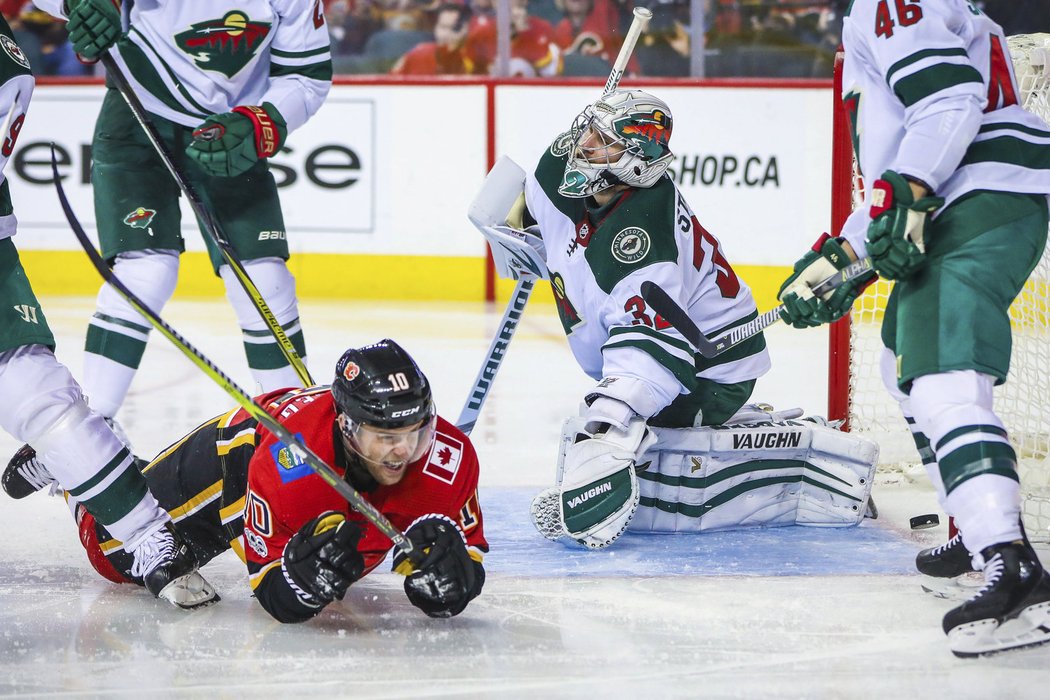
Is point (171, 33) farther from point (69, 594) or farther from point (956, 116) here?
point (956, 116)

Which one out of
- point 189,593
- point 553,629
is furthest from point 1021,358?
point 189,593

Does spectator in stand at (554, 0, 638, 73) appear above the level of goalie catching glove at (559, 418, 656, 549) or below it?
above

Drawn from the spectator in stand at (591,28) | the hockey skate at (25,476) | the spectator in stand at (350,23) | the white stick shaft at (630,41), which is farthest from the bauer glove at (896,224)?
the spectator in stand at (350,23)

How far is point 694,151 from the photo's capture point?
645 cm

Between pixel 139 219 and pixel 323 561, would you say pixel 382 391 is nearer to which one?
pixel 323 561

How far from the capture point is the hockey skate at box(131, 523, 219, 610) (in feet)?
8.32

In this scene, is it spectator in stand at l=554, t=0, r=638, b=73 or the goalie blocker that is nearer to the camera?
the goalie blocker

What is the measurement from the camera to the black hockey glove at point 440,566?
2.34 meters

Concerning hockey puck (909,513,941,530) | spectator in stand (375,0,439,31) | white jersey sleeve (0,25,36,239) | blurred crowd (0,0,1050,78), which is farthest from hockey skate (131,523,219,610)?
spectator in stand (375,0,439,31)

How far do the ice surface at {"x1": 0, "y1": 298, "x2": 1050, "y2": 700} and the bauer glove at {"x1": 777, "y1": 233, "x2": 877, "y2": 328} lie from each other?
1.78ft

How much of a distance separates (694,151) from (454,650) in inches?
174

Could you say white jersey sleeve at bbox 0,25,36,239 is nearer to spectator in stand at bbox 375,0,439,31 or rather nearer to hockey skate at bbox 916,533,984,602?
hockey skate at bbox 916,533,984,602

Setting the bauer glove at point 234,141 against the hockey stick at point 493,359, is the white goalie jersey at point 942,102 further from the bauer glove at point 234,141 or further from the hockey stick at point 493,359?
the bauer glove at point 234,141

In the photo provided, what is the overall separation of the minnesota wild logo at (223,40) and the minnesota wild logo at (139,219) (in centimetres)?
38
